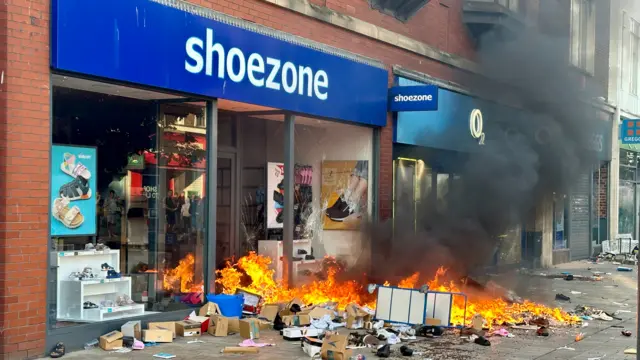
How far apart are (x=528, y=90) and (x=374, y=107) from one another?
4.61 m

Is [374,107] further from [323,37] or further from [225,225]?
[225,225]

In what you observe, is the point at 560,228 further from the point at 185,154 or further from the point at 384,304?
the point at 185,154

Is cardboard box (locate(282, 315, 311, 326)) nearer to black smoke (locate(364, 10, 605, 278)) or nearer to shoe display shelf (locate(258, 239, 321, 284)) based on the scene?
shoe display shelf (locate(258, 239, 321, 284))

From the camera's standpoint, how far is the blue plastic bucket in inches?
392

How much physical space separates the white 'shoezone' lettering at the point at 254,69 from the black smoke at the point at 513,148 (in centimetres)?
358

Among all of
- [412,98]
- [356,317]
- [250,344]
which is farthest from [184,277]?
[412,98]

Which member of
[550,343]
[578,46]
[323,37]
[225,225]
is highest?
[578,46]

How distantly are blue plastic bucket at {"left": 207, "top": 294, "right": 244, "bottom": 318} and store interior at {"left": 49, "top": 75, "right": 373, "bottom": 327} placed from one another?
0.31 meters

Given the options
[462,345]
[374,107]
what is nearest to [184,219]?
[462,345]

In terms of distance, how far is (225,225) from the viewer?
1235 cm

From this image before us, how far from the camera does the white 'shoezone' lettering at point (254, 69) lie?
9.69m

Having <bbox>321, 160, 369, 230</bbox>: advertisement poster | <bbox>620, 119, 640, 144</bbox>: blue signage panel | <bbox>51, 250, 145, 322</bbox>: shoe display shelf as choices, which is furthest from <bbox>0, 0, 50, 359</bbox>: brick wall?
<bbox>620, 119, 640, 144</bbox>: blue signage panel

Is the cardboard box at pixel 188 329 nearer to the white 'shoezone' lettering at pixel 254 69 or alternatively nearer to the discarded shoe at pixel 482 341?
the white 'shoezone' lettering at pixel 254 69

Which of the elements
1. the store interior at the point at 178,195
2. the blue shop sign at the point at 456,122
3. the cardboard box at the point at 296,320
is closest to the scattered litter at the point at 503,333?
the cardboard box at the point at 296,320
